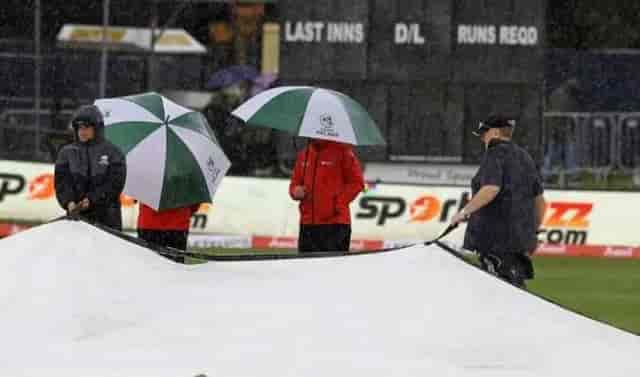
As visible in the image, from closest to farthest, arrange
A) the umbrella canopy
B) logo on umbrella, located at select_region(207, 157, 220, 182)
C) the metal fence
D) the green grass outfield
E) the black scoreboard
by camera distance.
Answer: logo on umbrella, located at select_region(207, 157, 220, 182)
the green grass outfield
the black scoreboard
the metal fence
the umbrella canopy

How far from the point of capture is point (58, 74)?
35125 millimetres

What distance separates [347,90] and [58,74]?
872 cm

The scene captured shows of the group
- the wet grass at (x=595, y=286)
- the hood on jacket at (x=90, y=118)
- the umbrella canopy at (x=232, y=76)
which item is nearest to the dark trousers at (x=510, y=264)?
the wet grass at (x=595, y=286)

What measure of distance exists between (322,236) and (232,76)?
1947cm

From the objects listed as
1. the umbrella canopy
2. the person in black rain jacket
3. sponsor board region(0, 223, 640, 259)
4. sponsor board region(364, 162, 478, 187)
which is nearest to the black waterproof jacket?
the person in black rain jacket

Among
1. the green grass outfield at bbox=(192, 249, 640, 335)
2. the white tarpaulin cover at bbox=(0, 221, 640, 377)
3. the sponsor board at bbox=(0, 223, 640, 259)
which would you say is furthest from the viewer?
the sponsor board at bbox=(0, 223, 640, 259)

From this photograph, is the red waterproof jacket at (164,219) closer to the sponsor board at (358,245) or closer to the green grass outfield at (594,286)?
the green grass outfield at (594,286)

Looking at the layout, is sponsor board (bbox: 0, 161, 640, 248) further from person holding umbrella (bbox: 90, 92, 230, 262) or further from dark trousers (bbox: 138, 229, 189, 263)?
dark trousers (bbox: 138, 229, 189, 263)

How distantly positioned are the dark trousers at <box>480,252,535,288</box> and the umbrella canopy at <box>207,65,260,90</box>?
19578 mm

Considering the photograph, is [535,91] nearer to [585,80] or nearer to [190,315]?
[585,80]

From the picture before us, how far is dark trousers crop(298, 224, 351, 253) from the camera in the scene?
14258 millimetres

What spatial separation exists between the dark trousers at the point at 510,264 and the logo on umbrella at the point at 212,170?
6.83 ft

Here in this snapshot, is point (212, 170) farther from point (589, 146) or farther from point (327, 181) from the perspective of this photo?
point (589, 146)

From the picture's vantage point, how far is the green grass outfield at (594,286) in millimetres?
17375
